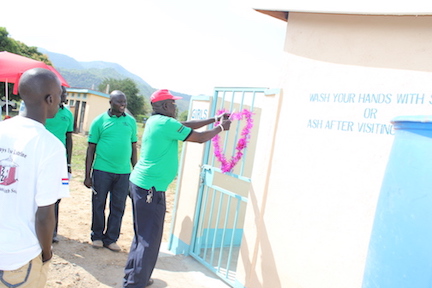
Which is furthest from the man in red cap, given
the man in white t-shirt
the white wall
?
the man in white t-shirt

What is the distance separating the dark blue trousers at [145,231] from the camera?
3.55 m

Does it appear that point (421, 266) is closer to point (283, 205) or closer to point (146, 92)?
point (283, 205)

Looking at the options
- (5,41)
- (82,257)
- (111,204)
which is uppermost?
(5,41)

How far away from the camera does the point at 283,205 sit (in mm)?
3467

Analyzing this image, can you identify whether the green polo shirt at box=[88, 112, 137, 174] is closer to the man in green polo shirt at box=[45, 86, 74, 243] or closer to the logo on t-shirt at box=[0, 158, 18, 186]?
the man in green polo shirt at box=[45, 86, 74, 243]

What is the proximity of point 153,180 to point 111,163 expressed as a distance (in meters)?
1.40

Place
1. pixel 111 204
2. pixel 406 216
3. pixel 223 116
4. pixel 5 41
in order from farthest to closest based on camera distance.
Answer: pixel 5 41
pixel 111 204
pixel 223 116
pixel 406 216

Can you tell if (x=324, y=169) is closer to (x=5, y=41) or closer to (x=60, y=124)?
(x=60, y=124)

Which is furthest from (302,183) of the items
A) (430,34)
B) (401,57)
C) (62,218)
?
(62,218)

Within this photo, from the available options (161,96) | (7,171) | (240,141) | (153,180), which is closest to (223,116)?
(240,141)

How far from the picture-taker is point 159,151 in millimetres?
3523

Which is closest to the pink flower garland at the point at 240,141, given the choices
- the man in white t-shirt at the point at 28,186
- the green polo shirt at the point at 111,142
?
the green polo shirt at the point at 111,142

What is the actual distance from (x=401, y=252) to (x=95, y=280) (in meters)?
3.14

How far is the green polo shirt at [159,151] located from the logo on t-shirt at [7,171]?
1.79 meters
